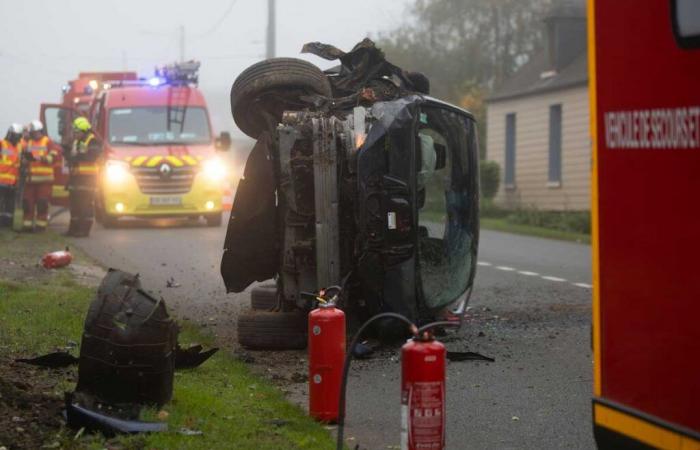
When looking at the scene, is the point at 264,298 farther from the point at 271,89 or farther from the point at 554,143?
the point at 554,143

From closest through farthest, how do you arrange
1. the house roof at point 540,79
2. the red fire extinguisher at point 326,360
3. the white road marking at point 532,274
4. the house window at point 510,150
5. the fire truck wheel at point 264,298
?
1. the red fire extinguisher at point 326,360
2. the fire truck wheel at point 264,298
3. the white road marking at point 532,274
4. the house roof at point 540,79
5. the house window at point 510,150

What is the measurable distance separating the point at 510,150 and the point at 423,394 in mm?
37126

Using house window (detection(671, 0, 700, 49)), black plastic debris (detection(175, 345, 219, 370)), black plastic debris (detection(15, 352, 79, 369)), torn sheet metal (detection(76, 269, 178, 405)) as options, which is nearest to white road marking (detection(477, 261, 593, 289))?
black plastic debris (detection(175, 345, 219, 370))

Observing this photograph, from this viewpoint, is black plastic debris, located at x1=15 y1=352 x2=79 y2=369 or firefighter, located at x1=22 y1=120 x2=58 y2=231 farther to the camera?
firefighter, located at x1=22 y1=120 x2=58 y2=231

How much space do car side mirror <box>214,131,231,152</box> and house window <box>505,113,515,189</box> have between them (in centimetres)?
1766

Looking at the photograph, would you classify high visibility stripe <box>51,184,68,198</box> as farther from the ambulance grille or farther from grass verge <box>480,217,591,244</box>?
grass verge <box>480,217,591,244</box>

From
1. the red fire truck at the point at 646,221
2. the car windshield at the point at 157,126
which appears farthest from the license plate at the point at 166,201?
the red fire truck at the point at 646,221

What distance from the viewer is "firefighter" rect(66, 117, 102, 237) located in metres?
22.5

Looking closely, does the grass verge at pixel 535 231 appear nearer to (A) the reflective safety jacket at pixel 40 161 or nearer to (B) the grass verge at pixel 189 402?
(A) the reflective safety jacket at pixel 40 161

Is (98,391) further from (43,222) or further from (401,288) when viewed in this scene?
(43,222)

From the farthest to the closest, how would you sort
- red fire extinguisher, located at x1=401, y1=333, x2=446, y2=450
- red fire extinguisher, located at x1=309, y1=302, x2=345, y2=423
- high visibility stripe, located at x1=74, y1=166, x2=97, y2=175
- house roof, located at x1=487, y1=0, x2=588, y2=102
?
house roof, located at x1=487, y1=0, x2=588, y2=102
high visibility stripe, located at x1=74, y1=166, x2=97, y2=175
red fire extinguisher, located at x1=309, y1=302, x2=345, y2=423
red fire extinguisher, located at x1=401, y1=333, x2=446, y2=450

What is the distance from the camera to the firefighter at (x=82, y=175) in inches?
886

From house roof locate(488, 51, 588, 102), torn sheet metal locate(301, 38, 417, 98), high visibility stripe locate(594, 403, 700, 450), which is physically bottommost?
high visibility stripe locate(594, 403, 700, 450)

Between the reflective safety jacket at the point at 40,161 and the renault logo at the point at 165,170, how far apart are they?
212 centimetres
